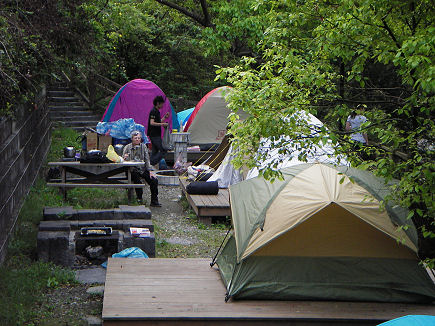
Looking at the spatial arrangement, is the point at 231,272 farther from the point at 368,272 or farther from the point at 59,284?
the point at 59,284

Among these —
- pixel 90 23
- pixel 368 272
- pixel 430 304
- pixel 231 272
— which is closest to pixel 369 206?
pixel 368 272

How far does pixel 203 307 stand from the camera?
572 cm

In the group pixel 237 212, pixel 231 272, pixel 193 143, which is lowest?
pixel 193 143

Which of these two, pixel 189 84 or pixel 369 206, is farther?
pixel 189 84

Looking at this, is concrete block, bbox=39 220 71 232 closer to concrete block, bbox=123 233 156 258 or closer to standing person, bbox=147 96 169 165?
concrete block, bbox=123 233 156 258

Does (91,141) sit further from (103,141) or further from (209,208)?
(209,208)

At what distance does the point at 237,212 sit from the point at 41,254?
2.47m

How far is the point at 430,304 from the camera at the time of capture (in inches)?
241

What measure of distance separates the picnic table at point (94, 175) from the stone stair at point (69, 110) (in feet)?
29.5

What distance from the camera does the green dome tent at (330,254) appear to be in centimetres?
611

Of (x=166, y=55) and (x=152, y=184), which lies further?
(x=166, y=55)

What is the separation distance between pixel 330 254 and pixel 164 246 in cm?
311

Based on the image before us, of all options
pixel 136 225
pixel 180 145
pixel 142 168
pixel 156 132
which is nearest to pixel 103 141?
pixel 142 168

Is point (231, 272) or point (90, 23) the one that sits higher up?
point (90, 23)
